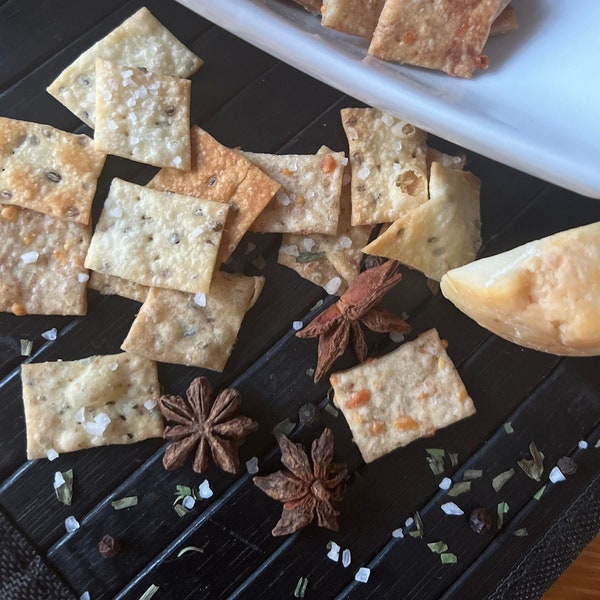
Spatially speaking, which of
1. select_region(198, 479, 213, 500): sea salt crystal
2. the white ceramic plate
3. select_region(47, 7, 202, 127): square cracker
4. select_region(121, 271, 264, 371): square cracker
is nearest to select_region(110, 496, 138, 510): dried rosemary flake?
select_region(198, 479, 213, 500): sea salt crystal

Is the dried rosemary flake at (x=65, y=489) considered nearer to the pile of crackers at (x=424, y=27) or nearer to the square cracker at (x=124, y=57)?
the square cracker at (x=124, y=57)

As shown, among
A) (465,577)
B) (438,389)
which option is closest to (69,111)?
(438,389)

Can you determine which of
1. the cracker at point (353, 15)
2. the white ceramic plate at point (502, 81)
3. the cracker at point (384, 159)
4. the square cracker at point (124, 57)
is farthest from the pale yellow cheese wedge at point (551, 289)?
the square cracker at point (124, 57)

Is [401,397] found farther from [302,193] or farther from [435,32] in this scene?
[435,32]

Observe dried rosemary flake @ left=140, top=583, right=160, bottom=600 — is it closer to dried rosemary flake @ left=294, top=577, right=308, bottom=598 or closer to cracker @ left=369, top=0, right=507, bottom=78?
dried rosemary flake @ left=294, top=577, right=308, bottom=598

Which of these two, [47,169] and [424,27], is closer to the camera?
[424,27]

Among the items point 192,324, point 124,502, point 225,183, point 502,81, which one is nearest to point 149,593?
point 124,502
